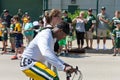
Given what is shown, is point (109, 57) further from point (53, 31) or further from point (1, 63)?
point (53, 31)

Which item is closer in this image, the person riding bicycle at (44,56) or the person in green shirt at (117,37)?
the person riding bicycle at (44,56)

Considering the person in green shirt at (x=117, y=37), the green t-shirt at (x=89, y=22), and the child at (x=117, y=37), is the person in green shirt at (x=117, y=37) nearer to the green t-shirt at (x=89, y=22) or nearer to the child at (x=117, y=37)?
the child at (x=117, y=37)

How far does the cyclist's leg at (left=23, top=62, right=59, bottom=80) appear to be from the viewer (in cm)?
496

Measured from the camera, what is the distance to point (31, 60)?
17.0 feet

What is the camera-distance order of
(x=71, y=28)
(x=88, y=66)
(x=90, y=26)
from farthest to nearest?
(x=90, y=26) → (x=71, y=28) → (x=88, y=66)

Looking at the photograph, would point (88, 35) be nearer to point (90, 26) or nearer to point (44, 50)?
point (90, 26)

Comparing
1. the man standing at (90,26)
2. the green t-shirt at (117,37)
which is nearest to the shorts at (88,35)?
the man standing at (90,26)

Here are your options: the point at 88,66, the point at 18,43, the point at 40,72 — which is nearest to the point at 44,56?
the point at 40,72

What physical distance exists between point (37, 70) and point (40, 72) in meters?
0.06

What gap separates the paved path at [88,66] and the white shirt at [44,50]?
16.4 feet

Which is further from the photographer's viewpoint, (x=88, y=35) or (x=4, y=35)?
(x=88, y=35)

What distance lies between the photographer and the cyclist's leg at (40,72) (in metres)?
4.96

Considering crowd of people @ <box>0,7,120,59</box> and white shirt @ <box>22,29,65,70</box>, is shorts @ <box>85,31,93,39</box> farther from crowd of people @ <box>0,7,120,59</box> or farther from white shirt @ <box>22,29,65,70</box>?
white shirt @ <box>22,29,65,70</box>

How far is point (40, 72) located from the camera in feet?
16.5
